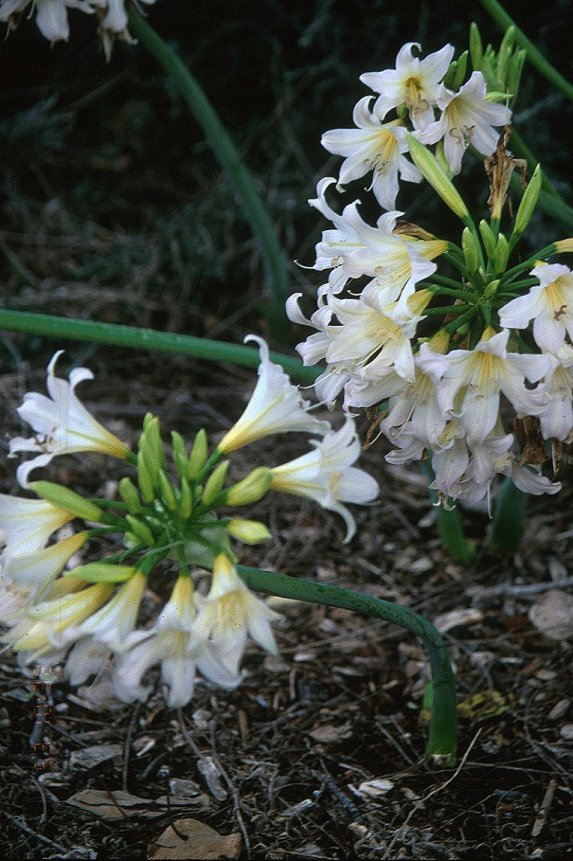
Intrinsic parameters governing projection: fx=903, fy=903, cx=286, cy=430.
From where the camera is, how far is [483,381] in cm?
150

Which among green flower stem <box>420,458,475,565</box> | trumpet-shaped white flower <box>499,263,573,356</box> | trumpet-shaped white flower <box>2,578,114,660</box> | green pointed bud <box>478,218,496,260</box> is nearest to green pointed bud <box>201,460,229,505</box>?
trumpet-shaped white flower <box>2,578,114,660</box>

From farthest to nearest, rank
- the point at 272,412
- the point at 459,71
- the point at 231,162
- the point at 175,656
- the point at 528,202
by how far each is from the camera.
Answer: the point at 231,162 < the point at 459,71 < the point at 528,202 < the point at 272,412 < the point at 175,656

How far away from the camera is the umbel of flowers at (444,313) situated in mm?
1484

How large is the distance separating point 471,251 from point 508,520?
3.80ft

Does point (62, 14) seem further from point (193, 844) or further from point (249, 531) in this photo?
point (193, 844)

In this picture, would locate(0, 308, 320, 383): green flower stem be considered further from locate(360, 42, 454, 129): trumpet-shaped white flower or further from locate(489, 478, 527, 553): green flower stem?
locate(489, 478, 527, 553): green flower stem

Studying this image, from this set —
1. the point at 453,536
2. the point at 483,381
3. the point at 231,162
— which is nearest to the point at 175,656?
the point at 483,381

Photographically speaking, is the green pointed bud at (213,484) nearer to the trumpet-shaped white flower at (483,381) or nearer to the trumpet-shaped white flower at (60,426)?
the trumpet-shaped white flower at (60,426)

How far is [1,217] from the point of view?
4.11 metres

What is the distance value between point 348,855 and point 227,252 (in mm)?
2603

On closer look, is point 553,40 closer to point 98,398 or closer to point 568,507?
point 568,507

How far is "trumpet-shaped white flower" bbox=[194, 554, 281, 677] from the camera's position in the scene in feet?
4.20

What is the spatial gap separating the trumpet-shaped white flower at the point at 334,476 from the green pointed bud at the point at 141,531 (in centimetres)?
21

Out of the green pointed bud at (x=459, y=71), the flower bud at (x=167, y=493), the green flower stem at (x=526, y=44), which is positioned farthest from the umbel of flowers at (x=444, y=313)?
the green flower stem at (x=526, y=44)
